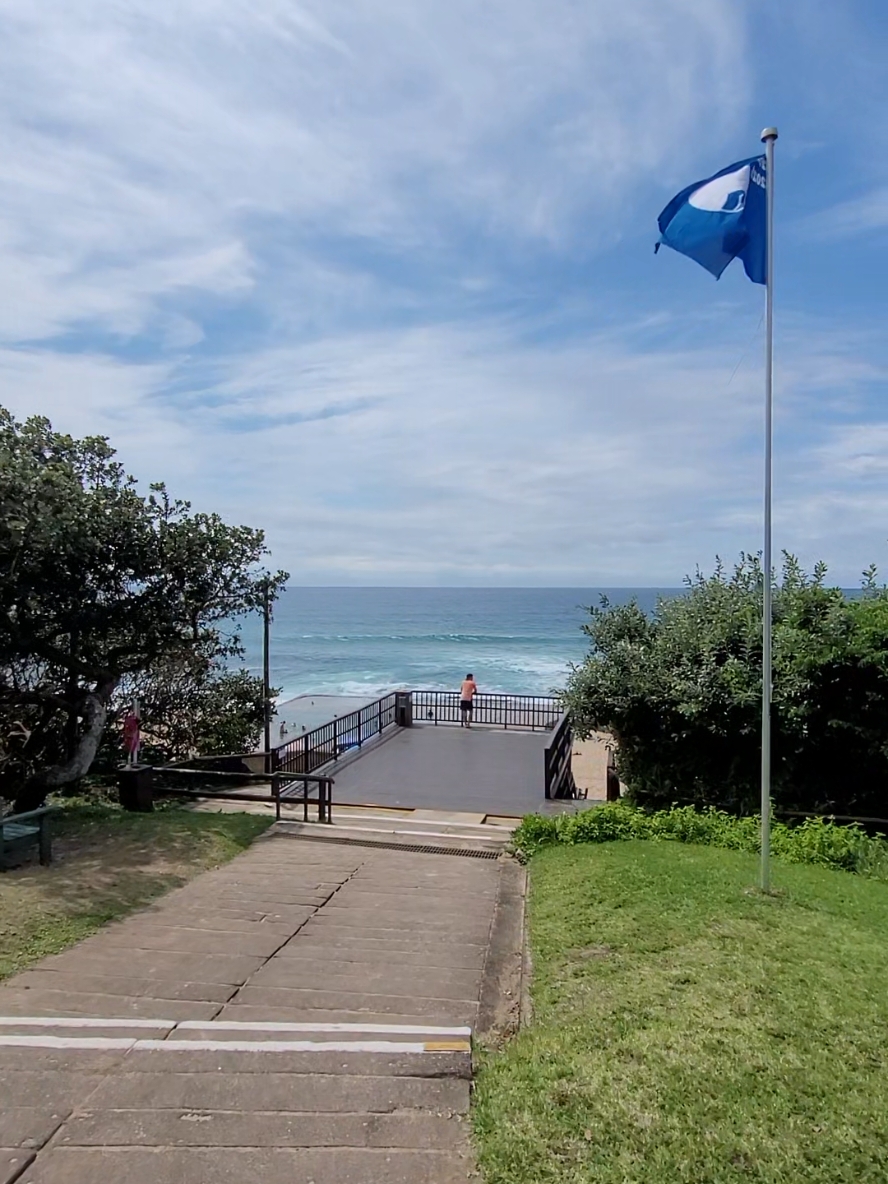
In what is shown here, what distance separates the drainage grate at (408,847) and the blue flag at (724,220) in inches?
245

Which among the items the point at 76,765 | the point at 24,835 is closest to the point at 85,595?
the point at 76,765

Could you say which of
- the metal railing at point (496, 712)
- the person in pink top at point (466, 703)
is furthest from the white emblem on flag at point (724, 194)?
the person in pink top at point (466, 703)

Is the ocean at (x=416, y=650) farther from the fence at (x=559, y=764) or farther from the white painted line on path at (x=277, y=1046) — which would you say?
the white painted line on path at (x=277, y=1046)

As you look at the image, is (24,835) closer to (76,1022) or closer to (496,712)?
(76,1022)

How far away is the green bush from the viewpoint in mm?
8406

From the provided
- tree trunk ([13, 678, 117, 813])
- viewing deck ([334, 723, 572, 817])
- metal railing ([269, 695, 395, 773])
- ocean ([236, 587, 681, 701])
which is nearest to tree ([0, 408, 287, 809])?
tree trunk ([13, 678, 117, 813])

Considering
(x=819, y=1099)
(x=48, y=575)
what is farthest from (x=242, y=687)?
(x=819, y=1099)

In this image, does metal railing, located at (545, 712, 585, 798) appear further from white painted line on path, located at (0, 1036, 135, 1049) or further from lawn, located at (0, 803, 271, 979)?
white painted line on path, located at (0, 1036, 135, 1049)

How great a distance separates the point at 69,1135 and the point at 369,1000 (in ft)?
5.71

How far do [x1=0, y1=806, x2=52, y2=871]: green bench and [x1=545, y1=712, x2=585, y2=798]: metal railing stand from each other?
7.80 m

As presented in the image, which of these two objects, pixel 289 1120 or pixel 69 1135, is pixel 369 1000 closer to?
pixel 289 1120

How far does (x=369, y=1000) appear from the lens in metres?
4.40

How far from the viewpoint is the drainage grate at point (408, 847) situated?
8586mm

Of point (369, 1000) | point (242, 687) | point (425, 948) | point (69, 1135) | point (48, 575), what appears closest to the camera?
point (69, 1135)
